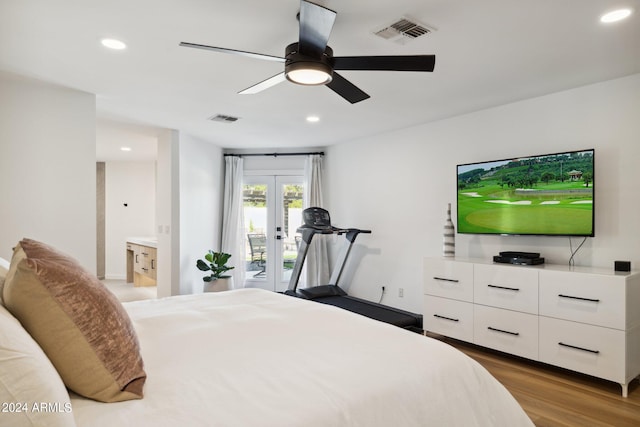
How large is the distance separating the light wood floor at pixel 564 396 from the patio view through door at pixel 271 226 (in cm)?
367

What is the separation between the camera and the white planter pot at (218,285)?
18.2 ft

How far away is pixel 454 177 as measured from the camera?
14.6 ft

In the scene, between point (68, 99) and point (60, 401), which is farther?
point (68, 99)

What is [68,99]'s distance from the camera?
11.6ft

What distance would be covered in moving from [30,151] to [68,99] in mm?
576

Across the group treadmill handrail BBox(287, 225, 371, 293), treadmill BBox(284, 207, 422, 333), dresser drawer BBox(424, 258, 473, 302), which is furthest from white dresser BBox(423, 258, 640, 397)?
treadmill handrail BBox(287, 225, 371, 293)

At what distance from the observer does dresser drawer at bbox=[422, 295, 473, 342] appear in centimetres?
373

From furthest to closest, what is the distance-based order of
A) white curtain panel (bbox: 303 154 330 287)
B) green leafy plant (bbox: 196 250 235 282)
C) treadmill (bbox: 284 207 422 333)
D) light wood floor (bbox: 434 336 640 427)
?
white curtain panel (bbox: 303 154 330 287)
green leafy plant (bbox: 196 250 235 282)
treadmill (bbox: 284 207 422 333)
light wood floor (bbox: 434 336 640 427)

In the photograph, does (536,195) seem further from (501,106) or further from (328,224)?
(328,224)

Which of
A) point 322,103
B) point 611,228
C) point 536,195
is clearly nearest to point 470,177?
point 536,195

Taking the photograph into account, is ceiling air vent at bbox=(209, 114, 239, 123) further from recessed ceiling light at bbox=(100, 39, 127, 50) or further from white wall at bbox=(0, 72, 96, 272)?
recessed ceiling light at bbox=(100, 39, 127, 50)

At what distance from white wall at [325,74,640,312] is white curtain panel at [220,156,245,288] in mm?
1482

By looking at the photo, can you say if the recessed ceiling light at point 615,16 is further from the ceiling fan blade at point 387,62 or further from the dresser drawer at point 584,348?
the dresser drawer at point 584,348

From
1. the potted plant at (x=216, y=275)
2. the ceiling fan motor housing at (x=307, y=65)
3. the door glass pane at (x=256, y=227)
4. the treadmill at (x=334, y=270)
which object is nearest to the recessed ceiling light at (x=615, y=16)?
the ceiling fan motor housing at (x=307, y=65)
